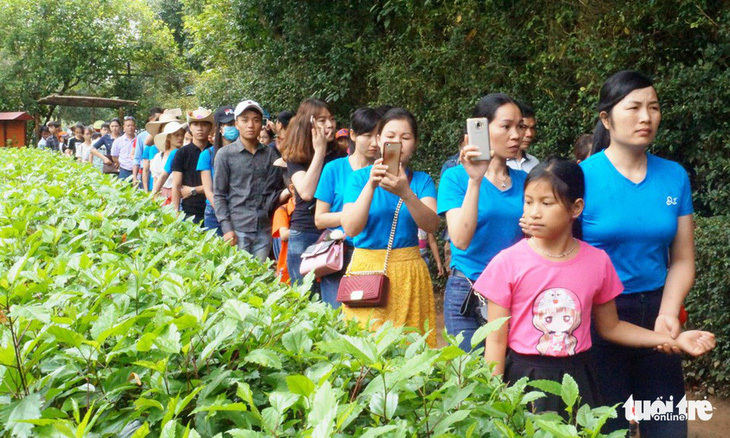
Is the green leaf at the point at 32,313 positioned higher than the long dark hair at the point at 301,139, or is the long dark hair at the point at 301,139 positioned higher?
the long dark hair at the point at 301,139

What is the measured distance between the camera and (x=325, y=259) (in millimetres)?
5082

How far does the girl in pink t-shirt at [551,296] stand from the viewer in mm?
3209

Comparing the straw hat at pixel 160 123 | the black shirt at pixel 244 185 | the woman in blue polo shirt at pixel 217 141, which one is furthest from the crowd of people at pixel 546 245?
the straw hat at pixel 160 123

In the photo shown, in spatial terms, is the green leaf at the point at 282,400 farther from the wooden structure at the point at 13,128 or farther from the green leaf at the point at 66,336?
the wooden structure at the point at 13,128

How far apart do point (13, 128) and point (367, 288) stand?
25461mm

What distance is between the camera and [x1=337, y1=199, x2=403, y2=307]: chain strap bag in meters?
4.35

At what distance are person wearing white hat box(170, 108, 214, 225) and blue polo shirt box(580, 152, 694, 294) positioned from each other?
5.82 m

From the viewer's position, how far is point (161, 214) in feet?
16.6

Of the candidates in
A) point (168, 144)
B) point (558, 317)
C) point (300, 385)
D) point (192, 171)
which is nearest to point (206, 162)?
point (192, 171)

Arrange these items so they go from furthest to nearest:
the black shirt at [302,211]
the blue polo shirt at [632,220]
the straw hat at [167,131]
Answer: the straw hat at [167,131], the black shirt at [302,211], the blue polo shirt at [632,220]

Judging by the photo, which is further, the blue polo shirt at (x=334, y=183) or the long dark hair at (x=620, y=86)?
the blue polo shirt at (x=334, y=183)

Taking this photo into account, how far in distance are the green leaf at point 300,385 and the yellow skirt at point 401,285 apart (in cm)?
269

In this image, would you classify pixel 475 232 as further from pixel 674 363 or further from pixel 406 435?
pixel 406 435

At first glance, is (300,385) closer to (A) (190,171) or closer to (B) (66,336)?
(B) (66,336)
